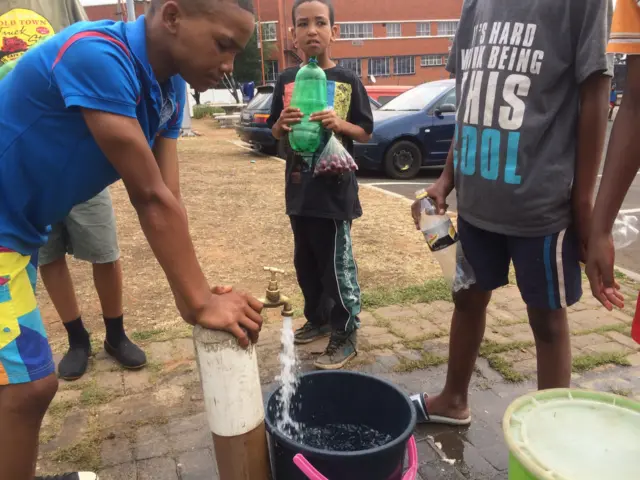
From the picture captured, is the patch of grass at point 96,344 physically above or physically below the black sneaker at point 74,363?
below

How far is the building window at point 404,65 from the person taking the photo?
2293 inches

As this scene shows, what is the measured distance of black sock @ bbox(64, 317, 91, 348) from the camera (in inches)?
116

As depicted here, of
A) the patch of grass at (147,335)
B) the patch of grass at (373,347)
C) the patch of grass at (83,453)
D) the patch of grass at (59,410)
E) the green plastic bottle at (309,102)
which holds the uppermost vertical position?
the green plastic bottle at (309,102)

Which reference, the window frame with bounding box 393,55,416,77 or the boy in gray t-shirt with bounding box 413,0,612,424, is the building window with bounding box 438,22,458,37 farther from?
the boy in gray t-shirt with bounding box 413,0,612,424

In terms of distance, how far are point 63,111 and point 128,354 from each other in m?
1.80

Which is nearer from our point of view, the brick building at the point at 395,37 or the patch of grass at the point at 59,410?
the patch of grass at the point at 59,410

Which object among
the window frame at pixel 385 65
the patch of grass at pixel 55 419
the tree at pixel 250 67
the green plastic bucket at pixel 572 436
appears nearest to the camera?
the green plastic bucket at pixel 572 436

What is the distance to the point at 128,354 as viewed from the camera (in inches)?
117

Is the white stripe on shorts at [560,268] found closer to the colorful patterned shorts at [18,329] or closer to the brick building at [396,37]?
the colorful patterned shorts at [18,329]

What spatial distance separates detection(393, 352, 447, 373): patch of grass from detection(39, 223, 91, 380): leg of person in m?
1.72

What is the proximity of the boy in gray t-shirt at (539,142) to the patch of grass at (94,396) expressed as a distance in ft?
6.32

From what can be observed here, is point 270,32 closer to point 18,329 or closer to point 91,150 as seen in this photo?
point 91,150

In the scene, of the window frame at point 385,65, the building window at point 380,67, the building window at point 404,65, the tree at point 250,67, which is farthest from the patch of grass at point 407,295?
the building window at point 404,65

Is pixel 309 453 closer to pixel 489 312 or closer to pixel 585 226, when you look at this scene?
pixel 585 226
